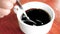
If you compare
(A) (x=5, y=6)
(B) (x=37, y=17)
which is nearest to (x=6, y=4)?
(A) (x=5, y=6)

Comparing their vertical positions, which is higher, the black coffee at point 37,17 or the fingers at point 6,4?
the fingers at point 6,4

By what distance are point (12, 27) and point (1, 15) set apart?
76mm

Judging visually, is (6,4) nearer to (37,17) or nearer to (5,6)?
(5,6)

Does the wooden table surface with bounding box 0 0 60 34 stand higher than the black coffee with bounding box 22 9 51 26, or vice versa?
Result: the black coffee with bounding box 22 9 51 26

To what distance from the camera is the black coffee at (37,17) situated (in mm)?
642

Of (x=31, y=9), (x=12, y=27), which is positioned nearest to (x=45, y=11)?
(x=31, y=9)

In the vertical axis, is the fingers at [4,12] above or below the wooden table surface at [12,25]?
above

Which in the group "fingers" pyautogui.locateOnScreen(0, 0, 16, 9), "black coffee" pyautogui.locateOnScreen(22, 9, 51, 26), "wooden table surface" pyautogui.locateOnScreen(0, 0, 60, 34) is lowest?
"wooden table surface" pyautogui.locateOnScreen(0, 0, 60, 34)

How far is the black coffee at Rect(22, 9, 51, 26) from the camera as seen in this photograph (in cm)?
64

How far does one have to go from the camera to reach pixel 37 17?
2.19ft

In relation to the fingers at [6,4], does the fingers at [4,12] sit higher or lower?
lower

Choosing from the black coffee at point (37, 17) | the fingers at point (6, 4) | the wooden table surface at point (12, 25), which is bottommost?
the wooden table surface at point (12, 25)

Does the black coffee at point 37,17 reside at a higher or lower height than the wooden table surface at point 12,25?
higher

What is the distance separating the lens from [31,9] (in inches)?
28.1
